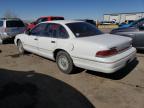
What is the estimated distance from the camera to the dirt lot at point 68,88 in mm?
3689

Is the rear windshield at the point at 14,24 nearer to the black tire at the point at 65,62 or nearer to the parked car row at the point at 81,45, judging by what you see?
the parked car row at the point at 81,45

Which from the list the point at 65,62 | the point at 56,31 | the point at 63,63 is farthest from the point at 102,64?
the point at 56,31

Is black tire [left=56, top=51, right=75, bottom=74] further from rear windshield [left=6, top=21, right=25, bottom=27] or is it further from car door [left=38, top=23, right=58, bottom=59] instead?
rear windshield [left=6, top=21, right=25, bottom=27]

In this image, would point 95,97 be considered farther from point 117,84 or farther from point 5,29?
point 5,29

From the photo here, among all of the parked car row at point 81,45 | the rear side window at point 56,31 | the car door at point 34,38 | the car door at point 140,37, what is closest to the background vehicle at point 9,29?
the parked car row at point 81,45

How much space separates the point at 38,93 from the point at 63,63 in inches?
56.7

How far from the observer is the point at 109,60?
13.9 feet

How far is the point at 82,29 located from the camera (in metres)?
5.39

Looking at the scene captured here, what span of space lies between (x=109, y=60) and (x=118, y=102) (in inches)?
39.9

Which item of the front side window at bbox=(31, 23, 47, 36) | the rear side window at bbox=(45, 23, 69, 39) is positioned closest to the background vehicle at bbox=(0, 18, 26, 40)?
the front side window at bbox=(31, 23, 47, 36)

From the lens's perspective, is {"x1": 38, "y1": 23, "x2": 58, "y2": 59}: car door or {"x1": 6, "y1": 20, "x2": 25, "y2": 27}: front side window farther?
{"x1": 6, "y1": 20, "x2": 25, "y2": 27}: front side window

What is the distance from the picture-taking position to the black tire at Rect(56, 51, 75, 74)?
5.07m

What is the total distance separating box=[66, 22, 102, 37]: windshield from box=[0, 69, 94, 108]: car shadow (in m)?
1.48

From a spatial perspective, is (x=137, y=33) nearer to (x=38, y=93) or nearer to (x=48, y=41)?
(x=48, y=41)
